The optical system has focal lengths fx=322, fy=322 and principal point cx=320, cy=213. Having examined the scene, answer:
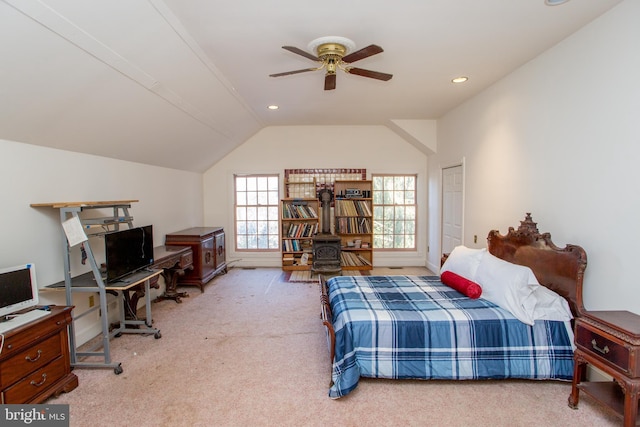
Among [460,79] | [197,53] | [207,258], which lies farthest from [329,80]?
[207,258]

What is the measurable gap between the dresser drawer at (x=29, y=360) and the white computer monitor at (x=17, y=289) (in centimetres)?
31

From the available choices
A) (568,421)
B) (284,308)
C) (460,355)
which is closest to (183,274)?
(284,308)

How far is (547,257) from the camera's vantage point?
111 inches

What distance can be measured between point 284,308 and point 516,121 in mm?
3440

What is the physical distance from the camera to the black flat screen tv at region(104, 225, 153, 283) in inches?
115

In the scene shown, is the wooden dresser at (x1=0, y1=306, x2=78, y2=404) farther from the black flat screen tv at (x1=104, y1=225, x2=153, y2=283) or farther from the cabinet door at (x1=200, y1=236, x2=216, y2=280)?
the cabinet door at (x1=200, y1=236, x2=216, y2=280)

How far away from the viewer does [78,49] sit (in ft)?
6.91

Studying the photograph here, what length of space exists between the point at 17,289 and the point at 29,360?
0.50m

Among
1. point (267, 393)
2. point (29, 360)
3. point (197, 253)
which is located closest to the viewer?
point (29, 360)

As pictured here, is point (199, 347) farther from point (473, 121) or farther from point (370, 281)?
point (473, 121)

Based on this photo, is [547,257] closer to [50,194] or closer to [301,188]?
[301,188]

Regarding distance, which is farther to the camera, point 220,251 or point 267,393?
point 220,251

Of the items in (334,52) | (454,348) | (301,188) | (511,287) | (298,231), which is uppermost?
(334,52)

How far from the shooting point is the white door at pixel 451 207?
4.83 meters
